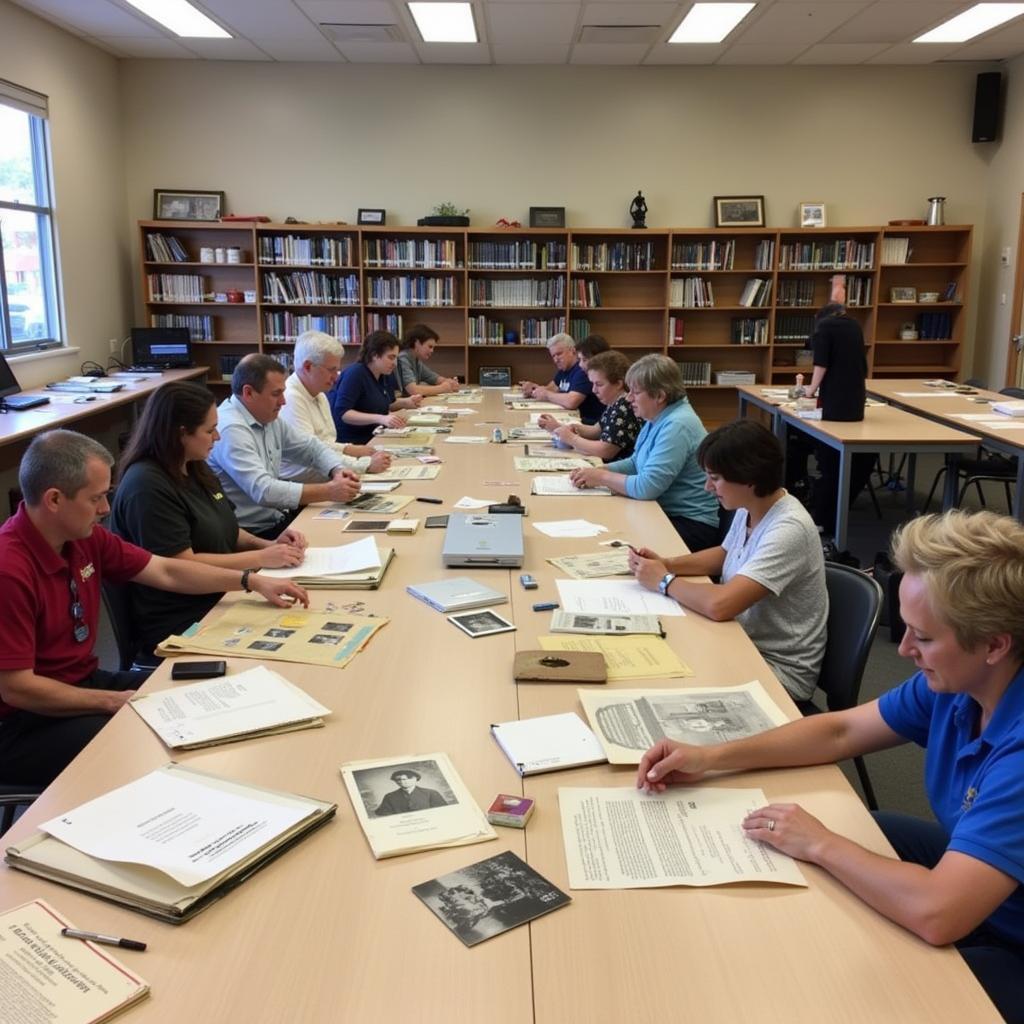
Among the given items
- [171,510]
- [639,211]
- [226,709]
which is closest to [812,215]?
[639,211]

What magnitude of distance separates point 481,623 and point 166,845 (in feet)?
3.43

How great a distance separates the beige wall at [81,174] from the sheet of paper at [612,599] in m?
5.41

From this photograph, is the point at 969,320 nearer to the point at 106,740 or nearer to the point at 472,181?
the point at 472,181

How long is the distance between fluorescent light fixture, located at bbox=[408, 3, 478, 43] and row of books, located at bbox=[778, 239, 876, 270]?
10.8 feet

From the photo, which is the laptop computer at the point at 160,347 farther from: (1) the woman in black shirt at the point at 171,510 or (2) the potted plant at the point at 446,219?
(1) the woman in black shirt at the point at 171,510

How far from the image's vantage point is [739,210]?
8.45 m

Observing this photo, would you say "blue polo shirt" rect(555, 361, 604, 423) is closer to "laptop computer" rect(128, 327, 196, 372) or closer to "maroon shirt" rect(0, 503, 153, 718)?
"laptop computer" rect(128, 327, 196, 372)

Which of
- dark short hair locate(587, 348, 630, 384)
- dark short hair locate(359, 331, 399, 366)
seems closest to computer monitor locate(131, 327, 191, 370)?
dark short hair locate(359, 331, 399, 366)

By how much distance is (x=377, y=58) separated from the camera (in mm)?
7977

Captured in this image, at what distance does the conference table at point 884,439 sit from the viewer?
4883 millimetres

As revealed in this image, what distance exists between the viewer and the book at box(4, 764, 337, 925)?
4.11 feet

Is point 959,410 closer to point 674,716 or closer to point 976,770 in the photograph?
point 674,716

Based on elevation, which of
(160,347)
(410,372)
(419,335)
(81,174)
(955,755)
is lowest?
(955,755)

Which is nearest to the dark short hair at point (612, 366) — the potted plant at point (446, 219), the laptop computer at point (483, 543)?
the laptop computer at point (483, 543)
